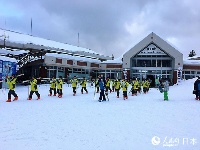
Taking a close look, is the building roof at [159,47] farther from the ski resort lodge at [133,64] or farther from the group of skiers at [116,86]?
the group of skiers at [116,86]

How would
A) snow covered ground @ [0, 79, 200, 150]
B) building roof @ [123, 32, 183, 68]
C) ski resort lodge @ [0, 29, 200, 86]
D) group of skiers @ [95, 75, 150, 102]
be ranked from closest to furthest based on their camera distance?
snow covered ground @ [0, 79, 200, 150] → group of skiers @ [95, 75, 150, 102] → ski resort lodge @ [0, 29, 200, 86] → building roof @ [123, 32, 183, 68]

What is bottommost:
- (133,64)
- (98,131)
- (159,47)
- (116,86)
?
(98,131)

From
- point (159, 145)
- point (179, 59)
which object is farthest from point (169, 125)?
point (179, 59)

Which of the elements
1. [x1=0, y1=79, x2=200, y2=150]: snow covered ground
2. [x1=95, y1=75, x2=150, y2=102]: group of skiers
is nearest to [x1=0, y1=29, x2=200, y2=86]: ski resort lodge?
[x1=95, y1=75, x2=150, y2=102]: group of skiers

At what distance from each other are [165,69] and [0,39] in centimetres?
2344

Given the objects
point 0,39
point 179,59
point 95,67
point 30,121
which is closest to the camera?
point 30,121

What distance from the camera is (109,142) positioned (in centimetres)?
563

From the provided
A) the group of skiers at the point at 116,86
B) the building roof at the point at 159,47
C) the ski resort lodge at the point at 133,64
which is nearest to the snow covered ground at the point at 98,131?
the group of skiers at the point at 116,86

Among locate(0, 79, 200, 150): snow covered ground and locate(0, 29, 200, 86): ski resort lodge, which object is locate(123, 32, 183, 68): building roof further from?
locate(0, 79, 200, 150): snow covered ground

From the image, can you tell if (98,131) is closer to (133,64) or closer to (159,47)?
(159,47)

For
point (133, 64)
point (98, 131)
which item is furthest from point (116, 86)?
point (133, 64)

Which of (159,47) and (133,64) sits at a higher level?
(159,47)

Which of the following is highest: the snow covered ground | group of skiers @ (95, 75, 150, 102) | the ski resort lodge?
the ski resort lodge

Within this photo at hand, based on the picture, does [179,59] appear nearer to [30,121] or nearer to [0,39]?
[0,39]
